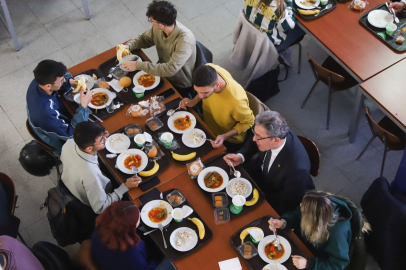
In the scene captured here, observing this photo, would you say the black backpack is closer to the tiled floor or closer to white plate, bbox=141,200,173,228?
white plate, bbox=141,200,173,228

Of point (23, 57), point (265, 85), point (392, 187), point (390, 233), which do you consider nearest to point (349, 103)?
point (265, 85)

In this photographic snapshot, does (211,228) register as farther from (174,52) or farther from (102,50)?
(102,50)

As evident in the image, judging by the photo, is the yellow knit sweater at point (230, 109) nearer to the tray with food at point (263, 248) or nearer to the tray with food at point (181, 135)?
the tray with food at point (181, 135)

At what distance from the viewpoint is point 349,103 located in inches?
195

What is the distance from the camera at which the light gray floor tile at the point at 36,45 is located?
5492 millimetres

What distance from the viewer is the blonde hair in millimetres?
2742

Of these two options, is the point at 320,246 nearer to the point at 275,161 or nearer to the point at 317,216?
the point at 317,216

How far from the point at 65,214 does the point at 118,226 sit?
2.16 feet

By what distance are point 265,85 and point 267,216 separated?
2.01 meters

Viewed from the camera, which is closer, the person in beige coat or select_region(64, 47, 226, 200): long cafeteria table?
select_region(64, 47, 226, 200): long cafeteria table

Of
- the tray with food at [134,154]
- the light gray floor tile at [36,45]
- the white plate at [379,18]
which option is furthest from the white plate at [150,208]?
the light gray floor tile at [36,45]

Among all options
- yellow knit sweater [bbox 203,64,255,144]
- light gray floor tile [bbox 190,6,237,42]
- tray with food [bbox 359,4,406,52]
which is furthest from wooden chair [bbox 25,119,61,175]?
tray with food [bbox 359,4,406,52]

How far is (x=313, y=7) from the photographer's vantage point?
15.0 ft

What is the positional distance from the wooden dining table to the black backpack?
1.53ft
